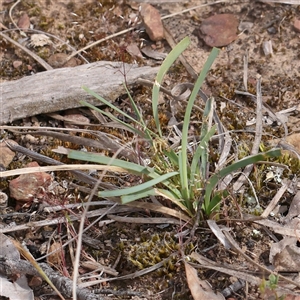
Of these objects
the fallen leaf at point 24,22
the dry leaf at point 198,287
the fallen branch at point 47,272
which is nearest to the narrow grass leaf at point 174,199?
the dry leaf at point 198,287

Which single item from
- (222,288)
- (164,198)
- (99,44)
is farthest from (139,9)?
(222,288)

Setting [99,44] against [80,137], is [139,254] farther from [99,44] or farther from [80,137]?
[99,44]

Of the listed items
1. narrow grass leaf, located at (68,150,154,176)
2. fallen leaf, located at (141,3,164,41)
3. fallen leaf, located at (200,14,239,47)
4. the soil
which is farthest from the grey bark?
narrow grass leaf, located at (68,150,154,176)

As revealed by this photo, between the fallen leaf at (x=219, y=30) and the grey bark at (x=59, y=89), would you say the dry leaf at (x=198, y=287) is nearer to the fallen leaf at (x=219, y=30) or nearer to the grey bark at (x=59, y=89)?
the grey bark at (x=59, y=89)

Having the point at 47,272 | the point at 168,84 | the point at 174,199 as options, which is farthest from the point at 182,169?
the point at 168,84

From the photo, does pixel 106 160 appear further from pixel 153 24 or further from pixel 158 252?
pixel 153 24
